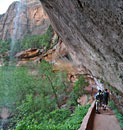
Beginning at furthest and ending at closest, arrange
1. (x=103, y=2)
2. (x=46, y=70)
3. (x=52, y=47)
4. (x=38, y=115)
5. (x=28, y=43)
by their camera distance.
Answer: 1. (x=28, y=43)
2. (x=52, y=47)
3. (x=46, y=70)
4. (x=38, y=115)
5. (x=103, y=2)

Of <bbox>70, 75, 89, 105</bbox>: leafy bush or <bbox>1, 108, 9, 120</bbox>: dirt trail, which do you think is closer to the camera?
<bbox>70, 75, 89, 105</bbox>: leafy bush

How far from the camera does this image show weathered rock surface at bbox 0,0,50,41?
34.4m

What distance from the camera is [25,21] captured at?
36.2 meters

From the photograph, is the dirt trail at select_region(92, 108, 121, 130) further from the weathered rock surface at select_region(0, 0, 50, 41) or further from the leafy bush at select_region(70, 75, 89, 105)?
the weathered rock surface at select_region(0, 0, 50, 41)

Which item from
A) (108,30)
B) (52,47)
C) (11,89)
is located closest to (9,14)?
(52,47)

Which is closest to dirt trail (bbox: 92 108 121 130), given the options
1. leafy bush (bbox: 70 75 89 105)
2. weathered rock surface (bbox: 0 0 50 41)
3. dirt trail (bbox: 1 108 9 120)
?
leafy bush (bbox: 70 75 89 105)

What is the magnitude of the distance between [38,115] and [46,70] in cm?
488

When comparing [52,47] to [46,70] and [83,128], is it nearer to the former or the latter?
[46,70]

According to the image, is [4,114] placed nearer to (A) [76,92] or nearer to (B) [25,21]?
(A) [76,92]

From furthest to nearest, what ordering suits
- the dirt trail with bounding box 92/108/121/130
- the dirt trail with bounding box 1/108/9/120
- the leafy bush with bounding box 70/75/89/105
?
the dirt trail with bounding box 1/108/9/120, the leafy bush with bounding box 70/75/89/105, the dirt trail with bounding box 92/108/121/130

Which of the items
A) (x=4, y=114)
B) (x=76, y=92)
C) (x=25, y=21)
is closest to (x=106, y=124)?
(x=76, y=92)

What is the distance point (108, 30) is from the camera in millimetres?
2855

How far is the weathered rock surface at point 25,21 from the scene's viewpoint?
3444 centimetres

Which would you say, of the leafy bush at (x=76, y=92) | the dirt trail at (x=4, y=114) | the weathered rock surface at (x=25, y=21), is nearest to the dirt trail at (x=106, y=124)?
the leafy bush at (x=76, y=92)
